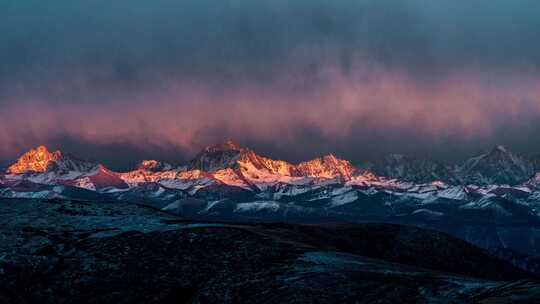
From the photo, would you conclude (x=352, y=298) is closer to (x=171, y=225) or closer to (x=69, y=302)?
(x=69, y=302)

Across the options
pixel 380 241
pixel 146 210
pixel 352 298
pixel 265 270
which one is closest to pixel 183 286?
pixel 265 270

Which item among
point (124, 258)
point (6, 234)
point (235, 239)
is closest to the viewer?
point (124, 258)

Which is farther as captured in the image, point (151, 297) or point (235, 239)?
point (235, 239)

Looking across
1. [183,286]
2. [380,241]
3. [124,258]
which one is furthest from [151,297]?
[380,241]

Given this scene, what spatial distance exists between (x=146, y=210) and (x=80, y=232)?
20.5m

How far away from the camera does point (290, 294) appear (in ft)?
144

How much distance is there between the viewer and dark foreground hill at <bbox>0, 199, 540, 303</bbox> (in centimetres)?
4272

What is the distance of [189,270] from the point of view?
54312mm

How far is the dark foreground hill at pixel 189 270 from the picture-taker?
42719 millimetres

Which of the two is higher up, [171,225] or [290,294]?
[171,225]

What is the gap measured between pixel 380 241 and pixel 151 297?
52119 mm

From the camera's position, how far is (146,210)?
Result: 92.2m

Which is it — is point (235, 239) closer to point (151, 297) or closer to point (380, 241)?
point (151, 297)

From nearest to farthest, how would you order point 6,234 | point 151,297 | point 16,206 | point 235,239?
point 151,297 < point 235,239 < point 6,234 < point 16,206
